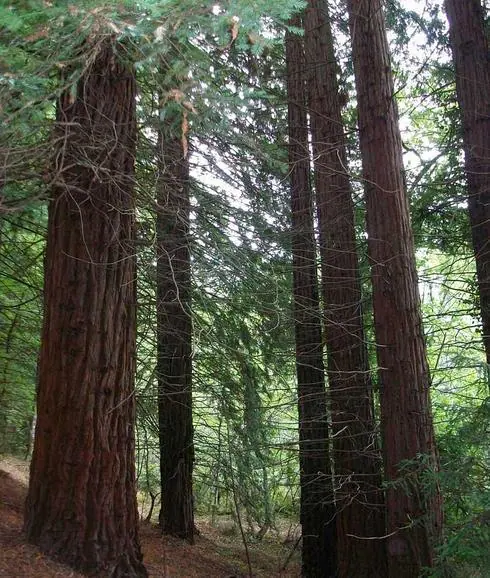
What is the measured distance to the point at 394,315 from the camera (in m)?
7.11

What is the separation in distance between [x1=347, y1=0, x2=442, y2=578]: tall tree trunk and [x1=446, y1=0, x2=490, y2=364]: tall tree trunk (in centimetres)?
180

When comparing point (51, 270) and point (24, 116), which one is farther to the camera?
point (51, 270)

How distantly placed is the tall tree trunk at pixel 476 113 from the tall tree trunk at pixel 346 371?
1849 millimetres

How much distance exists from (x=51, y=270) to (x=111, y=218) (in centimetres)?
74

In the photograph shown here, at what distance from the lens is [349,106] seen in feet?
37.2

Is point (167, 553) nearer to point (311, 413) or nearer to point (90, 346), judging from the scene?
point (311, 413)

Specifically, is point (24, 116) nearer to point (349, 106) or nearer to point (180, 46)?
point (180, 46)

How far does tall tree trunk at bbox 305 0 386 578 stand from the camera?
8023mm

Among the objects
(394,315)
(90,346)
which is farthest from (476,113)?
(90,346)

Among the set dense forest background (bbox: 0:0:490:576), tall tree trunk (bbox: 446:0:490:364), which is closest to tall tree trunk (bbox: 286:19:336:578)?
dense forest background (bbox: 0:0:490:576)

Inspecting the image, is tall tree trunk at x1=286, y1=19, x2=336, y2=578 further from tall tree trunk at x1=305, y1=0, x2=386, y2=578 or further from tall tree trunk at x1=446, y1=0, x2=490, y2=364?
tall tree trunk at x1=446, y1=0, x2=490, y2=364

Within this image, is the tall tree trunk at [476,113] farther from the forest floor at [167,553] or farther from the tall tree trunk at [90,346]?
the tall tree trunk at [90,346]

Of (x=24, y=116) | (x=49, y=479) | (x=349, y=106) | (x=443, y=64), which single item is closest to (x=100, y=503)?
(x=49, y=479)

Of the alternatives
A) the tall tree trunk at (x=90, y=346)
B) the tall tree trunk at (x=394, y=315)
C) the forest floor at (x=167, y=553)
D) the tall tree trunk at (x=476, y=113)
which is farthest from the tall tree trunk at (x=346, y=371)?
the tall tree trunk at (x=90, y=346)
